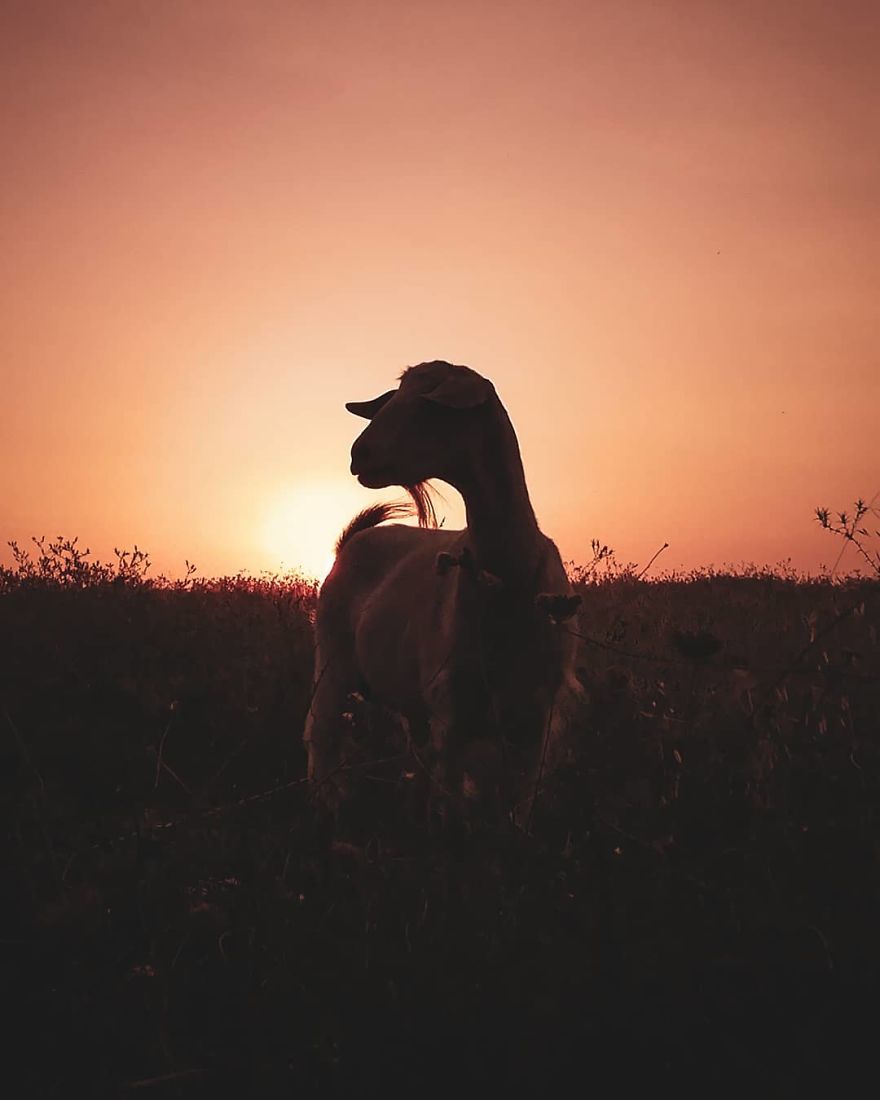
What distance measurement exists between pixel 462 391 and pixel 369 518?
254 centimetres

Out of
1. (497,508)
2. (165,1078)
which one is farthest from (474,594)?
(165,1078)

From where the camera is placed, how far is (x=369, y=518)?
6414 mm

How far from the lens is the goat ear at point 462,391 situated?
13.0 feet

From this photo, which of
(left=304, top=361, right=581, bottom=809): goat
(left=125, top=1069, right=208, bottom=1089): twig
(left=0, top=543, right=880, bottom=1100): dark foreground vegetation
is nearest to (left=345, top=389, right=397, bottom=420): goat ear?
(left=304, top=361, right=581, bottom=809): goat

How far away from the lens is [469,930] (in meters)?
2.08

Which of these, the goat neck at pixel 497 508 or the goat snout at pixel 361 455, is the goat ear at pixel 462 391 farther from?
the goat snout at pixel 361 455

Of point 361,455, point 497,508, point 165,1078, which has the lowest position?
point 165,1078

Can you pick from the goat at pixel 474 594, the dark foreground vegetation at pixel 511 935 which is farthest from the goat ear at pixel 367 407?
the dark foreground vegetation at pixel 511 935

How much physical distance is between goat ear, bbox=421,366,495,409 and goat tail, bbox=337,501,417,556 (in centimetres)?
223

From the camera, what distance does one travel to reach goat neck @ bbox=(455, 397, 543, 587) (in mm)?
4152

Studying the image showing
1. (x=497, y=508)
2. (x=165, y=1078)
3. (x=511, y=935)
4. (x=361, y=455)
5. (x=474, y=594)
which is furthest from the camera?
(x=497, y=508)

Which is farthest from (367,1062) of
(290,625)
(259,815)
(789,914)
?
(290,625)

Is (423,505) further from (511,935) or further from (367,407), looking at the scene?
(511,935)

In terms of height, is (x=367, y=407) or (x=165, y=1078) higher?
(x=367, y=407)
